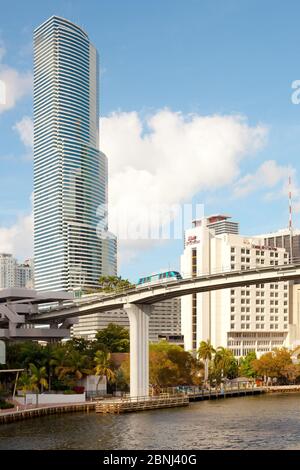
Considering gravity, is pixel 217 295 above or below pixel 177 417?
above

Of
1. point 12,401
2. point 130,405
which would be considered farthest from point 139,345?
point 12,401

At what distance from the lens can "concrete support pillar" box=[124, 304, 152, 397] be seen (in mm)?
100938

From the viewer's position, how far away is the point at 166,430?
69.1 m

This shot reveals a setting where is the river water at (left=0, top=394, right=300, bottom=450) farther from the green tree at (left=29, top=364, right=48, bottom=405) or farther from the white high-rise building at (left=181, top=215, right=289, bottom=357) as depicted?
the white high-rise building at (left=181, top=215, right=289, bottom=357)

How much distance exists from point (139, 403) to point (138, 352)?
9920mm

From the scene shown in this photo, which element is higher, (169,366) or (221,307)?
(221,307)

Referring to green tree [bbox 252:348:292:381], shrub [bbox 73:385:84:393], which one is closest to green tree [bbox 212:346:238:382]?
green tree [bbox 252:348:292:381]

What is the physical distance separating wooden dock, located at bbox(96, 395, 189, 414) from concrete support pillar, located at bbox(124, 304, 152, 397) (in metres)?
3.30

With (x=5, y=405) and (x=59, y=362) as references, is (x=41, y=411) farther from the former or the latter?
(x=59, y=362)

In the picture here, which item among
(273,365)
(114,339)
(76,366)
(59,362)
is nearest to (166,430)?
(59,362)

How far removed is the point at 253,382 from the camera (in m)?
147

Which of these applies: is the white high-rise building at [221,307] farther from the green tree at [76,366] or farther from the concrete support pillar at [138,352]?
the green tree at [76,366]

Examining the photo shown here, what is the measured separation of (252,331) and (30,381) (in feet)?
375

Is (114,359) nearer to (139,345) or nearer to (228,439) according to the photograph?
(139,345)
